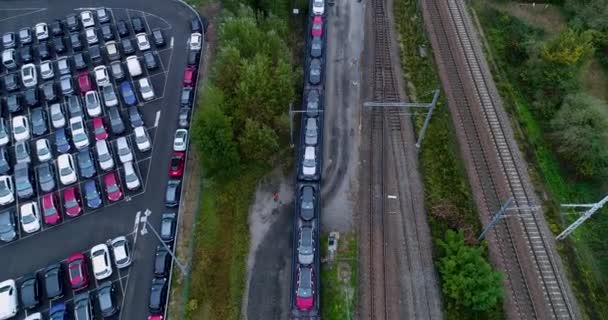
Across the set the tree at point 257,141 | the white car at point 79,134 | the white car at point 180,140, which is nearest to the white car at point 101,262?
the white car at point 180,140

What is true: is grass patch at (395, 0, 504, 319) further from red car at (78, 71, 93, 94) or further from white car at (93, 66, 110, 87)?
red car at (78, 71, 93, 94)

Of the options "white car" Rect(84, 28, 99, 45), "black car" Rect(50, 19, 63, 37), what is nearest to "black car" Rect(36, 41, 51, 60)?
"black car" Rect(50, 19, 63, 37)

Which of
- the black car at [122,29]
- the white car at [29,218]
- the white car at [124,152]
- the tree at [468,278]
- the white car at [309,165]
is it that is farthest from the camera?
the black car at [122,29]

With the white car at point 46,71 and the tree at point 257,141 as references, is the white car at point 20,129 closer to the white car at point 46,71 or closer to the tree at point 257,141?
the white car at point 46,71

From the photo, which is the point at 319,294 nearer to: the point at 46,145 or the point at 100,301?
the point at 100,301

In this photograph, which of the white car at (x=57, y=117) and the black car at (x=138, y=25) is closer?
the white car at (x=57, y=117)

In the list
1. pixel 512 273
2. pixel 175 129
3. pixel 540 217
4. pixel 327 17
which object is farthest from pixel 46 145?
pixel 540 217
